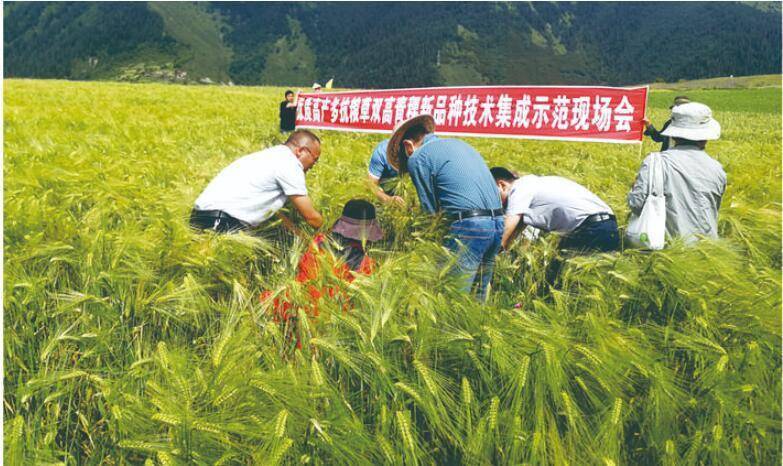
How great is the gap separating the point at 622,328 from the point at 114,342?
2.23 metres

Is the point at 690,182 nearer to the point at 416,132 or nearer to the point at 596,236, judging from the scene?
the point at 596,236

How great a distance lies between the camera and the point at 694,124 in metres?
3.29

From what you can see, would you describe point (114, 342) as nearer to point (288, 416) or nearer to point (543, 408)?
point (288, 416)

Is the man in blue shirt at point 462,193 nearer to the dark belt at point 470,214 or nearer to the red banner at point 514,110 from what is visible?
the dark belt at point 470,214

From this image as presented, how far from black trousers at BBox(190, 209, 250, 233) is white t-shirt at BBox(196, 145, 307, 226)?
0.04m

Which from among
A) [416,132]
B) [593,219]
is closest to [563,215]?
[593,219]

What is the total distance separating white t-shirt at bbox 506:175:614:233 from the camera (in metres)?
3.63

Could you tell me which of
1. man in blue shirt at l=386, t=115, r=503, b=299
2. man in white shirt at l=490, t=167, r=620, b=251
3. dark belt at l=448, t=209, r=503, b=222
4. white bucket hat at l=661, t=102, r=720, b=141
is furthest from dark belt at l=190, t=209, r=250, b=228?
white bucket hat at l=661, t=102, r=720, b=141

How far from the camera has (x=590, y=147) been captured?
9.71 metres

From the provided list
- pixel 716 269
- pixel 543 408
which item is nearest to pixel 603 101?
pixel 716 269

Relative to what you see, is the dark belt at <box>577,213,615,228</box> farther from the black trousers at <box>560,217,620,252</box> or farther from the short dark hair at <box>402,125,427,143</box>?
the short dark hair at <box>402,125,427,143</box>

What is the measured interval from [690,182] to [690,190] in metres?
0.06

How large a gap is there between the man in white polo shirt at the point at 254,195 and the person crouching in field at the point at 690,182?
100 inches

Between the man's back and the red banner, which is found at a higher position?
the red banner
